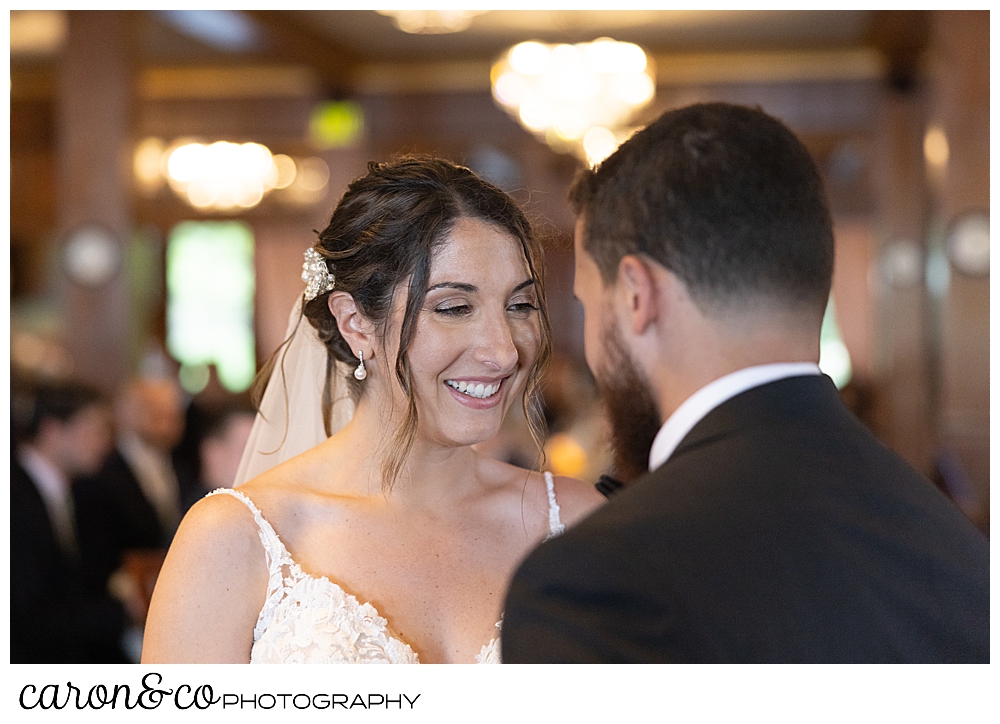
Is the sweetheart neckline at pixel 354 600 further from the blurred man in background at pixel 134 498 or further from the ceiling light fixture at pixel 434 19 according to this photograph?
the ceiling light fixture at pixel 434 19

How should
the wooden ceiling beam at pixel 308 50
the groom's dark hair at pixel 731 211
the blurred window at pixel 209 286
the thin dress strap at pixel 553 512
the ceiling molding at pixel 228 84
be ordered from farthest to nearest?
1. the blurred window at pixel 209 286
2. the ceiling molding at pixel 228 84
3. the wooden ceiling beam at pixel 308 50
4. the thin dress strap at pixel 553 512
5. the groom's dark hair at pixel 731 211

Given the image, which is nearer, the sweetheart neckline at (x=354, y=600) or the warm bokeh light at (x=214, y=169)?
the sweetheart neckline at (x=354, y=600)

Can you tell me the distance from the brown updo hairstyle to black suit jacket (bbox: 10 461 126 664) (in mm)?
2530

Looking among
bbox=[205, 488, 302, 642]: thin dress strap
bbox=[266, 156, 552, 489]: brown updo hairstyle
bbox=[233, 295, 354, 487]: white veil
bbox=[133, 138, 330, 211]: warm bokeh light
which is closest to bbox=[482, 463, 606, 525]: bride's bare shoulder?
bbox=[266, 156, 552, 489]: brown updo hairstyle

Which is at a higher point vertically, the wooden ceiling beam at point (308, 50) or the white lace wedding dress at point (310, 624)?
the wooden ceiling beam at point (308, 50)

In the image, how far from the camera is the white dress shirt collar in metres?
1.35

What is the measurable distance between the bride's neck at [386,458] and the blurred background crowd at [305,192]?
0.47 meters

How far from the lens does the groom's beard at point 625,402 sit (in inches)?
55.2

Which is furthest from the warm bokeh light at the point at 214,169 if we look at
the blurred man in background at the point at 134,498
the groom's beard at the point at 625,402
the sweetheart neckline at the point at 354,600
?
the groom's beard at the point at 625,402

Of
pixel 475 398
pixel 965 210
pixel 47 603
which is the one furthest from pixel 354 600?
pixel 965 210

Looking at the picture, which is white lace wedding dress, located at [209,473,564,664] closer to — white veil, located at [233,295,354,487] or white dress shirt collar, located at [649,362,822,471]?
white veil, located at [233,295,354,487]

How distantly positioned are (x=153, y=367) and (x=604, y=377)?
8301 millimetres

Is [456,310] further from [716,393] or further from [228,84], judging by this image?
[228,84]
